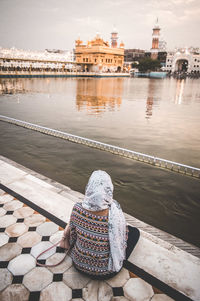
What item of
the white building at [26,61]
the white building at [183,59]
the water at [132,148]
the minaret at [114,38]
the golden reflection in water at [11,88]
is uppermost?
the minaret at [114,38]

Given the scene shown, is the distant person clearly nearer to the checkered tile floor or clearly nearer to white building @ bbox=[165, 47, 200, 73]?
the checkered tile floor

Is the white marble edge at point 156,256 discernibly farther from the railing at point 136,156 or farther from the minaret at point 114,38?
the minaret at point 114,38

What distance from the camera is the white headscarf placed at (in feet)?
5.37

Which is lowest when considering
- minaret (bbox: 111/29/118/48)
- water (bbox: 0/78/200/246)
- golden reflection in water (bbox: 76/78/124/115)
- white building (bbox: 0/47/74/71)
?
water (bbox: 0/78/200/246)

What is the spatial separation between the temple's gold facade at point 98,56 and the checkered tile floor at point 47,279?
71648 mm

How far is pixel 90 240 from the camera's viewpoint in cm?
182

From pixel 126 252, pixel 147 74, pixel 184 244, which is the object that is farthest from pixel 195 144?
pixel 147 74

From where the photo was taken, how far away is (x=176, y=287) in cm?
200

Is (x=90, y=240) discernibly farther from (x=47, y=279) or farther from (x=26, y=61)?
(x=26, y=61)

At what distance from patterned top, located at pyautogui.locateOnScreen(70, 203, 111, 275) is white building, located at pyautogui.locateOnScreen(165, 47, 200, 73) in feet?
328

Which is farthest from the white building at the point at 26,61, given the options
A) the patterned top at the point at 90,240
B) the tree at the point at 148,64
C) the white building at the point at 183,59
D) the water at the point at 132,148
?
the patterned top at the point at 90,240

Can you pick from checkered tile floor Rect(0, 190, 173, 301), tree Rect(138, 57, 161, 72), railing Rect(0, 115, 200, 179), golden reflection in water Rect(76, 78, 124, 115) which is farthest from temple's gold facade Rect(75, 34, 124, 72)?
checkered tile floor Rect(0, 190, 173, 301)

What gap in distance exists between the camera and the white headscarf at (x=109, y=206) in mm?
1637

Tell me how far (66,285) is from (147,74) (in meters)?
80.9
